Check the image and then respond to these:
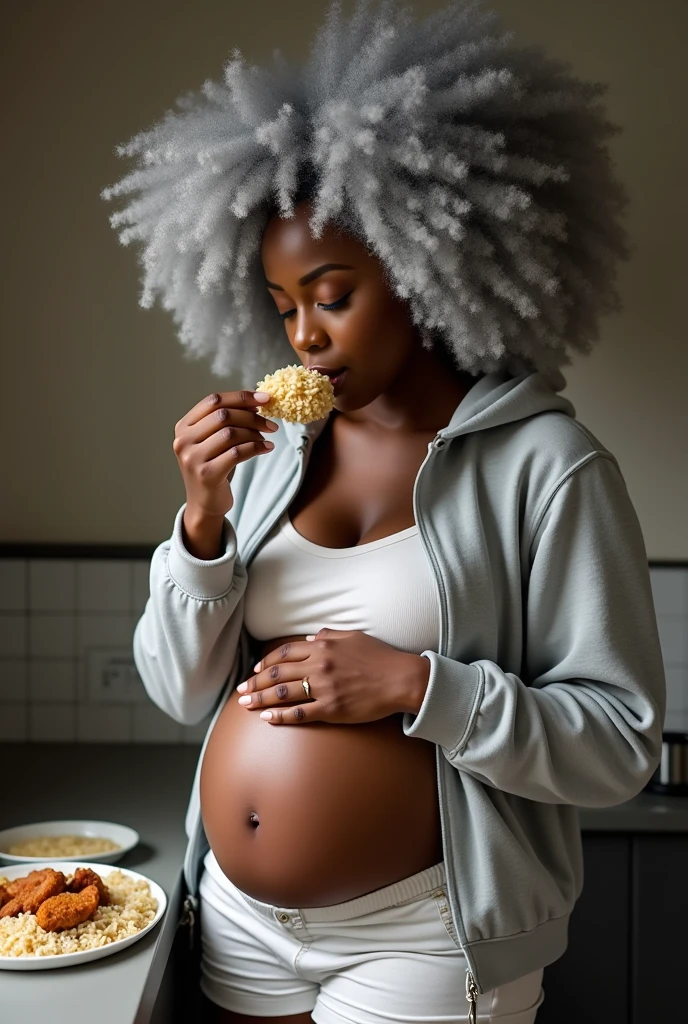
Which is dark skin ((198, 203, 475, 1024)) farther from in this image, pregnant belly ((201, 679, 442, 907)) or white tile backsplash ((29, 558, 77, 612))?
white tile backsplash ((29, 558, 77, 612))

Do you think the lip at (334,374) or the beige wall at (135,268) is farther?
the beige wall at (135,268)

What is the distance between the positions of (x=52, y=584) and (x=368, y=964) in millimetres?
1159

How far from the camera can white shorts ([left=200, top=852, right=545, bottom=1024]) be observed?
117 centimetres

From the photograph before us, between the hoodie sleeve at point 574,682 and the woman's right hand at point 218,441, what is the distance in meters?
0.32

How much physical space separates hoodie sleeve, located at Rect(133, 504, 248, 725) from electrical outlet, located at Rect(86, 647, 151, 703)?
2.30 ft

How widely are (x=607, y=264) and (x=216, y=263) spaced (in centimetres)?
52

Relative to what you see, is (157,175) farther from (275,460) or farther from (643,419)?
(643,419)

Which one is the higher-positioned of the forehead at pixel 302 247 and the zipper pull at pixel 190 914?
the forehead at pixel 302 247

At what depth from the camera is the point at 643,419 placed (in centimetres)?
207

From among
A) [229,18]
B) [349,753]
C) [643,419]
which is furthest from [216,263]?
[643,419]

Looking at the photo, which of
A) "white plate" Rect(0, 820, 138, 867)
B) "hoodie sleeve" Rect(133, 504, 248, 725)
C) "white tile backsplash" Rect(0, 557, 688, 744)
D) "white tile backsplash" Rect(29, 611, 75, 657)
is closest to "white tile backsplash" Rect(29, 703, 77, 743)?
"white tile backsplash" Rect(0, 557, 688, 744)

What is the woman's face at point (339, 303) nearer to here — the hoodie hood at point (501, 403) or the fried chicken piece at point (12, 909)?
the hoodie hood at point (501, 403)

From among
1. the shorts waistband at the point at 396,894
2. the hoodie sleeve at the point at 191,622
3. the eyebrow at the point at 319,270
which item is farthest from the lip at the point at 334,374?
the shorts waistband at the point at 396,894

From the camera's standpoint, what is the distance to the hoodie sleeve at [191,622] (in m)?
1.27
